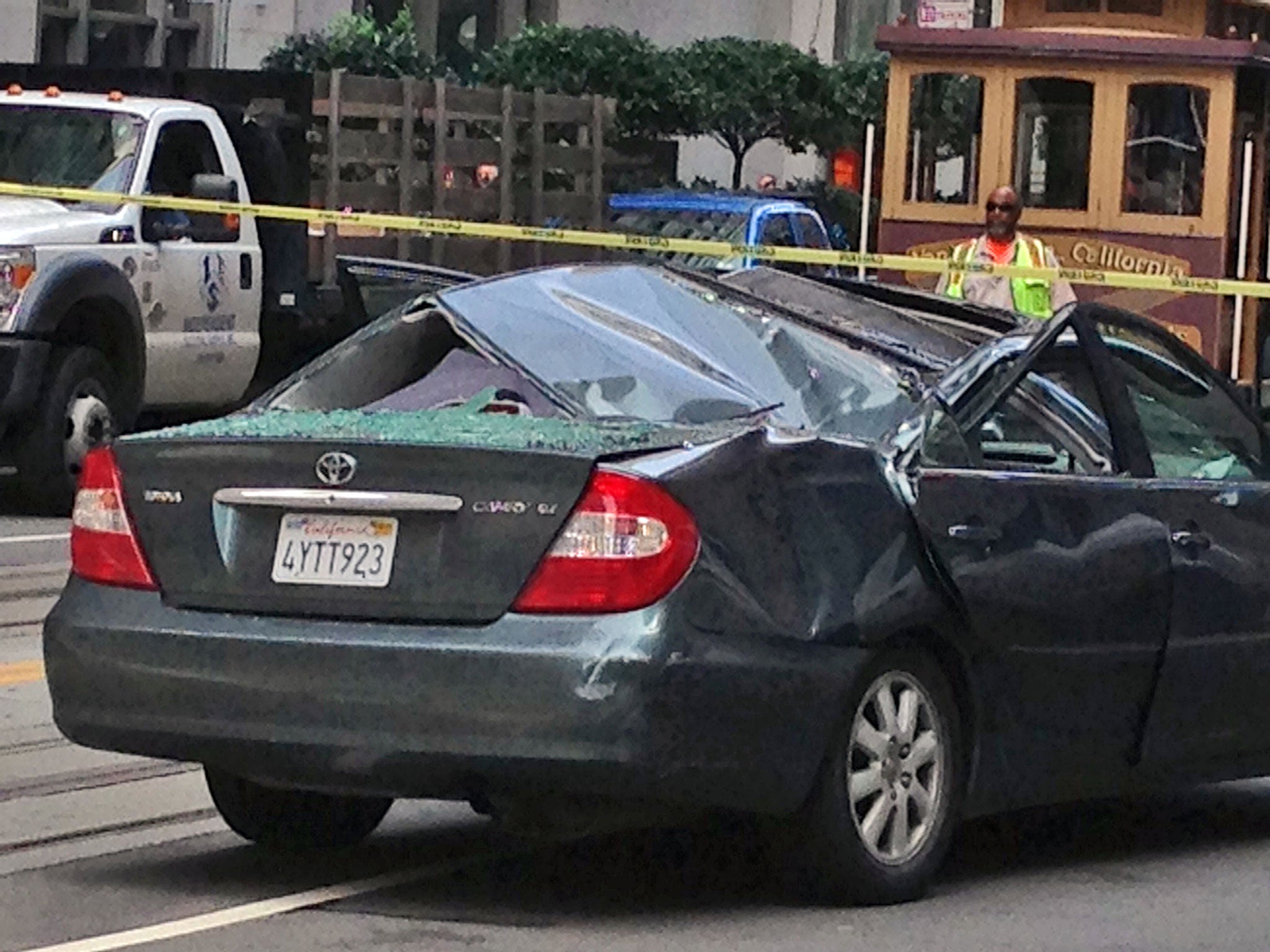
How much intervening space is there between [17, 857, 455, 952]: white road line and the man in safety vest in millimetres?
7491

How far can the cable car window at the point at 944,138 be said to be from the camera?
66.8 feet

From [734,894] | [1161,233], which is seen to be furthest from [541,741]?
[1161,233]

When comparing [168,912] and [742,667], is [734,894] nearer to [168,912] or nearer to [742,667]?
[742,667]

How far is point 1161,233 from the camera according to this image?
2005cm

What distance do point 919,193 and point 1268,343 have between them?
25.2 ft

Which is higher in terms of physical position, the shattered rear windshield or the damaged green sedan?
the shattered rear windshield

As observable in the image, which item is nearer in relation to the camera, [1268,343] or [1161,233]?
[1268,343]

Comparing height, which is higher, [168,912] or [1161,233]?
[1161,233]

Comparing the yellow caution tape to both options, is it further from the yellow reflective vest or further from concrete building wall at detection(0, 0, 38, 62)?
concrete building wall at detection(0, 0, 38, 62)

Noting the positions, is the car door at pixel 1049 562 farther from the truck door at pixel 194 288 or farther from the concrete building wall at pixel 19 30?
the concrete building wall at pixel 19 30

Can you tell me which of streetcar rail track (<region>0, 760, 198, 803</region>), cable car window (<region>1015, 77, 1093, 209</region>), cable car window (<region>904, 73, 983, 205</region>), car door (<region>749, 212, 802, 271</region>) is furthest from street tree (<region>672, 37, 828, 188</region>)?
streetcar rail track (<region>0, 760, 198, 803</region>)

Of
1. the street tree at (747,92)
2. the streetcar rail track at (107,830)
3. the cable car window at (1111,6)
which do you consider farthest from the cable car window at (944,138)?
the streetcar rail track at (107,830)

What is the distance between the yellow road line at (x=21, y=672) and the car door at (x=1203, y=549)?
3.83m

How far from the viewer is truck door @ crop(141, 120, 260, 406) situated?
16734mm
